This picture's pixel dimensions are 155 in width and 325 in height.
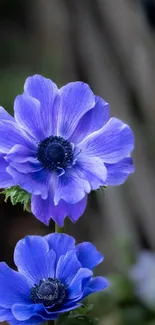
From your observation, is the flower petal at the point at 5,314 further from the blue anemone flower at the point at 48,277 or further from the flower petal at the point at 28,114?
the flower petal at the point at 28,114

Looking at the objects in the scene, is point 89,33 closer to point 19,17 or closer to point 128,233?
point 128,233

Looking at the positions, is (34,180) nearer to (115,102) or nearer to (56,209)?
(56,209)

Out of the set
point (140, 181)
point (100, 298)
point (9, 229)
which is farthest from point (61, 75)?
point (100, 298)

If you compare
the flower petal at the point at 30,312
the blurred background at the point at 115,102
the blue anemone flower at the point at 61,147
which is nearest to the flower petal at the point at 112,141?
the blue anemone flower at the point at 61,147

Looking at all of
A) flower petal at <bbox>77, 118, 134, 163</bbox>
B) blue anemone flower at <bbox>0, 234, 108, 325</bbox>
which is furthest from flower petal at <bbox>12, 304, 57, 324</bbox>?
flower petal at <bbox>77, 118, 134, 163</bbox>

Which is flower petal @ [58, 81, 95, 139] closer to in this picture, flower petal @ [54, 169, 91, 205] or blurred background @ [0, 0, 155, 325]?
flower petal @ [54, 169, 91, 205]

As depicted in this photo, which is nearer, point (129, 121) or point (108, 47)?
point (129, 121)
